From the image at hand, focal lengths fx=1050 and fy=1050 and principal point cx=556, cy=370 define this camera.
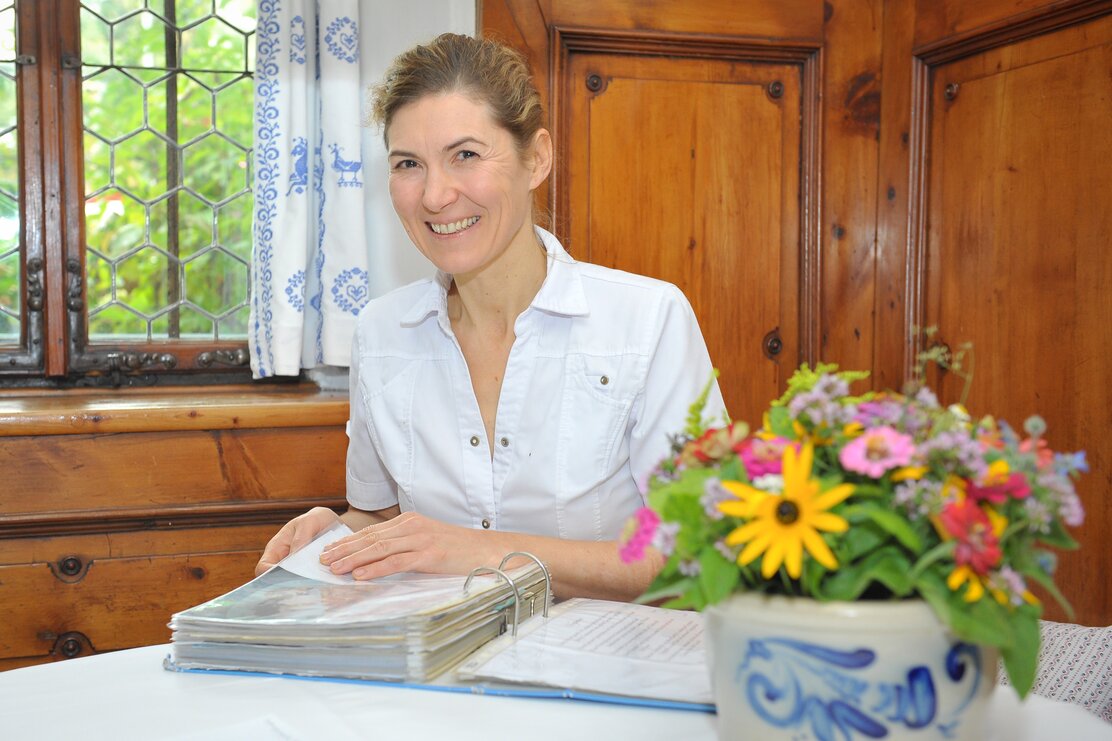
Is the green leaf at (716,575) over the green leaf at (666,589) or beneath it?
over

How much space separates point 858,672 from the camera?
601 millimetres

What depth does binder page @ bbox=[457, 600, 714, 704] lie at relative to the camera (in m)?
0.82

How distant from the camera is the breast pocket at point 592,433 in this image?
56.7 inches

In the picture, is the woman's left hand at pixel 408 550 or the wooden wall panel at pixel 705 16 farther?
the wooden wall panel at pixel 705 16

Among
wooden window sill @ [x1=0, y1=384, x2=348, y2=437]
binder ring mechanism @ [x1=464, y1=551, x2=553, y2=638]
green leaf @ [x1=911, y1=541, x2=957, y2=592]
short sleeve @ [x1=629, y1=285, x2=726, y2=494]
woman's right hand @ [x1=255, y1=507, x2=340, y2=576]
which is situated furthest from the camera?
wooden window sill @ [x1=0, y1=384, x2=348, y2=437]

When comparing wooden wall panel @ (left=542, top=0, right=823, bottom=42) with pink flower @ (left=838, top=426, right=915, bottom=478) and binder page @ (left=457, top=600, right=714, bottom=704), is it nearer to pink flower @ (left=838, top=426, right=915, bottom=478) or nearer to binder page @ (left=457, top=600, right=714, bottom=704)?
binder page @ (left=457, top=600, right=714, bottom=704)

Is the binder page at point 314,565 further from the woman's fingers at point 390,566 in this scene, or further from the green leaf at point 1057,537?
the green leaf at point 1057,537

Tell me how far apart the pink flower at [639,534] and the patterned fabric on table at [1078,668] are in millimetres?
564

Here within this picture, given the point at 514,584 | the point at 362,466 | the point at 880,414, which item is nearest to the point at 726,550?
the point at 880,414

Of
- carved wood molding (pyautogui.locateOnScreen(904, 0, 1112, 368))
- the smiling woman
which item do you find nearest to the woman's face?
the smiling woman

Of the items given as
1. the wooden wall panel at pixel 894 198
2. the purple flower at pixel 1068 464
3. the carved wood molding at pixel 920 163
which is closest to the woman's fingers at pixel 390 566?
the purple flower at pixel 1068 464

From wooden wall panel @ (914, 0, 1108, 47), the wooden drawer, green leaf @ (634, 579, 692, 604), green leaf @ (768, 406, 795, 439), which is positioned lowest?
the wooden drawer

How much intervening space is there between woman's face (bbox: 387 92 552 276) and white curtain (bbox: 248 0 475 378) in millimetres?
725

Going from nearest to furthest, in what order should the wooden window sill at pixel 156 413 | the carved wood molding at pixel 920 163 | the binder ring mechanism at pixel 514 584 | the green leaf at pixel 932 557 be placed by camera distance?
the green leaf at pixel 932 557 < the binder ring mechanism at pixel 514 584 < the wooden window sill at pixel 156 413 < the carved wood molding at pixel 920 163
